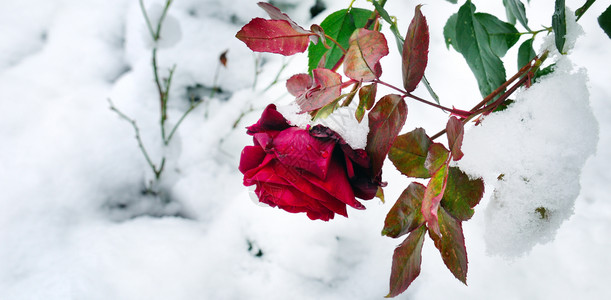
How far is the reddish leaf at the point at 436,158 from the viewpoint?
229mm

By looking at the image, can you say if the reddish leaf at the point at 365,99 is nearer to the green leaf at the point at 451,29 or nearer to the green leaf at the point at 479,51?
the green leaf at the point at 479,51

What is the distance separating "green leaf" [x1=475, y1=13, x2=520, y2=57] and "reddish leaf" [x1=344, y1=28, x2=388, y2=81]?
22 cm

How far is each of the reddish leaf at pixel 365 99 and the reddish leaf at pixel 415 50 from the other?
26mm

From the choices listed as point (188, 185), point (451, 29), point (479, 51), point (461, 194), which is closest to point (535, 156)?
point (461, 194)

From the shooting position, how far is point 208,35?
854 mm

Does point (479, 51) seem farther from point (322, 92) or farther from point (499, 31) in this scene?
point (322, 92)

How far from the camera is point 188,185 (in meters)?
0.73

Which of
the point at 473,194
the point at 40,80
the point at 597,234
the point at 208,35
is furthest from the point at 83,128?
the point at 597,234

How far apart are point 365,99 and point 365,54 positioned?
3 cm

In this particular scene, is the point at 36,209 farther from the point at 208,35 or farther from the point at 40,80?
the point at 208,35

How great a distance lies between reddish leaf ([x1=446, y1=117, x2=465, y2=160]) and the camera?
0.20 meters

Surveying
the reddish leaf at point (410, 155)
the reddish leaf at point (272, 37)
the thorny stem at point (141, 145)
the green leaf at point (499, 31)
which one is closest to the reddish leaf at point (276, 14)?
the reddish leaf at point (272, 37)

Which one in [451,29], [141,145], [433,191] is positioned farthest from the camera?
[141,145]

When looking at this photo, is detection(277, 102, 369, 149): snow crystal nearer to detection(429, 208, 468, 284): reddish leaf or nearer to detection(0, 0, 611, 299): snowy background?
detection(429, 208, 468, 284): reddish leaf
